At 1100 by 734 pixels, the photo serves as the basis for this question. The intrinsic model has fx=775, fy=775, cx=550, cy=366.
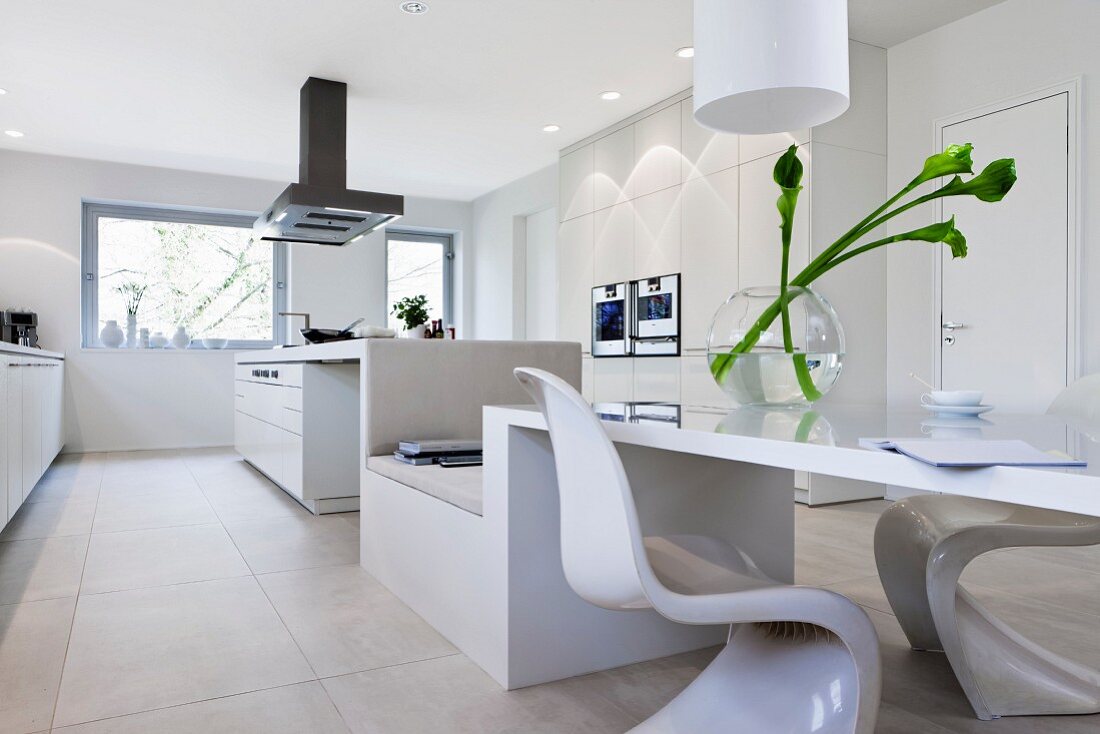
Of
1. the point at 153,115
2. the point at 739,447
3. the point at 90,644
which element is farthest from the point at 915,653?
the point at 153,115

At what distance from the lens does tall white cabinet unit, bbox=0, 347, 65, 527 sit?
2.83 metres

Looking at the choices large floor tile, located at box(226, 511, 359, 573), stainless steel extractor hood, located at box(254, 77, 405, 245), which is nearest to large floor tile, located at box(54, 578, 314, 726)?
large floor tile, located at box(226, 511, 359, 573)

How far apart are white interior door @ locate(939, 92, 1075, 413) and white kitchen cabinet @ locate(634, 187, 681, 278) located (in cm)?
158

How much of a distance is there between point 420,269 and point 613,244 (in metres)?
3.14

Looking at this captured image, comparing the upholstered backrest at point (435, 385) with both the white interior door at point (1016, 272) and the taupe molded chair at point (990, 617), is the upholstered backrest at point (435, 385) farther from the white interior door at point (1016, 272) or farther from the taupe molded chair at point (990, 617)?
the white interior door at point (1016, 272)

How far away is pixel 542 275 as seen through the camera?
23.5 ft

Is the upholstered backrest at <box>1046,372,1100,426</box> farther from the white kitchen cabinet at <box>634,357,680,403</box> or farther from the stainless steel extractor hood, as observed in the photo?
the stainless steel extractor hood

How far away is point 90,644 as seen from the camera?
1950 mm

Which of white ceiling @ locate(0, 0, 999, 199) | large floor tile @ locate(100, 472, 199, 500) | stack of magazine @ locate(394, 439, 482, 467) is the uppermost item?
white ceiling @ locate(0, 0, 999, 199)

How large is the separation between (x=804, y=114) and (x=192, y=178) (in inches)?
256

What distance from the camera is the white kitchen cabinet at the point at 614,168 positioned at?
5.43 m

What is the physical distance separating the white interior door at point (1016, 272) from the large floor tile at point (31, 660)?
378 cm

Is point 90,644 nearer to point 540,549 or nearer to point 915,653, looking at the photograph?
point 540,549

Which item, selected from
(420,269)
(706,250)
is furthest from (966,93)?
(420,269)
